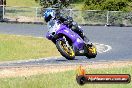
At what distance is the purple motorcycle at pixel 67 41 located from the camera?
622cm

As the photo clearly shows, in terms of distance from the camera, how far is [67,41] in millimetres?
6547

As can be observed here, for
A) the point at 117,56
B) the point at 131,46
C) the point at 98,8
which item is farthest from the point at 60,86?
the point at 98,8

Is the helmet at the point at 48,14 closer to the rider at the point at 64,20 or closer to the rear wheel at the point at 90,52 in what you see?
the rider at the point at 64,20

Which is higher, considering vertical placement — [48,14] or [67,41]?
[48,14]

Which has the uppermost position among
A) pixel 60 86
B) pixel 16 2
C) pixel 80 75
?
pixel 80 75

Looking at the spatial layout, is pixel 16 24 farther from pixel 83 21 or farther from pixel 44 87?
pixel 44 87

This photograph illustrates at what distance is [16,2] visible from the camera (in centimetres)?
11288

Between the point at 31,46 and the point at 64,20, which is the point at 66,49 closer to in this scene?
the point at 64,20

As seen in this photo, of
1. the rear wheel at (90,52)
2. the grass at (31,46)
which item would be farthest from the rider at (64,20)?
the grass at (31,46)

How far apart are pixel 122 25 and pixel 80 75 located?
7188 centimetres

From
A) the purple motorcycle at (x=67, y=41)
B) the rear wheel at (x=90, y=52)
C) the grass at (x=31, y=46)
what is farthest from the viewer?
the grass at (x=31, y=46)

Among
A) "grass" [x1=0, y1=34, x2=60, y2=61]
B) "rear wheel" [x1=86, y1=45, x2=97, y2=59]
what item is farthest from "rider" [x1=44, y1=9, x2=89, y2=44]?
"grass" [x1=0, y1=34, x2=60, y2=61]

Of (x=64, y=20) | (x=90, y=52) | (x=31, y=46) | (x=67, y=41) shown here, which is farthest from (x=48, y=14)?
(x=31, y=46)

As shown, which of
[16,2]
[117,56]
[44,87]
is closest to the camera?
[44,87]
